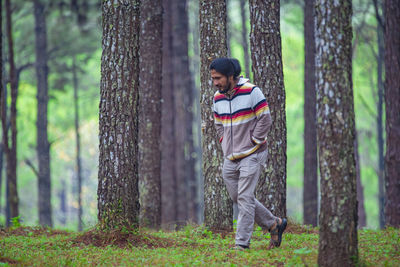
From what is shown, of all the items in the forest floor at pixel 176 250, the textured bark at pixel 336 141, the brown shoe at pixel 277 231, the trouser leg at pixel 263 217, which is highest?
the textured bark at pixel 336 141

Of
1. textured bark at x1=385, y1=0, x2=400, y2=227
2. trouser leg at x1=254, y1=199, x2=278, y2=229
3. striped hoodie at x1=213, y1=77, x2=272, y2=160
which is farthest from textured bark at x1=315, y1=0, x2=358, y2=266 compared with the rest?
textured bark at x1=385, y1=0, x2=400, y2=227

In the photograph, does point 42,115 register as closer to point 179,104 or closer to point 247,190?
point 179,104

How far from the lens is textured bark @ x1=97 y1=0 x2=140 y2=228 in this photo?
22.4ft

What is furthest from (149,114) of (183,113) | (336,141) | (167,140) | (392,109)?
(183,113)

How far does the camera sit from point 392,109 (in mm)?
11023

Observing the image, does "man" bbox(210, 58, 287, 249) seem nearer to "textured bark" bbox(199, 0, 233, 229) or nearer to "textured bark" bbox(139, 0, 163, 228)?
"textured bark" bbox(199, 0, 233, 229)

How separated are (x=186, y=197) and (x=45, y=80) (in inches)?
299

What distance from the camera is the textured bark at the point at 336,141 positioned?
4805mm

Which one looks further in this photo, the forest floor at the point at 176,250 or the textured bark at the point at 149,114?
the textured bark at the point at 149,114

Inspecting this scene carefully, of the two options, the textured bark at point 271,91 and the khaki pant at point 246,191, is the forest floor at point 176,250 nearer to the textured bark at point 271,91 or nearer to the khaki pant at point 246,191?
the khaki pant at point 246,191

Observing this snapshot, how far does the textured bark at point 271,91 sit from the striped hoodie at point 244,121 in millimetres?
2141

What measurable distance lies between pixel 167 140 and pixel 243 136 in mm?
10570

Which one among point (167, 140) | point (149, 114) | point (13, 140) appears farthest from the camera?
point (167, 140)

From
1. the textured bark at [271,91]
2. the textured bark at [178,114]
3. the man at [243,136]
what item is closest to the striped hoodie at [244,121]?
the man at [243,136]
